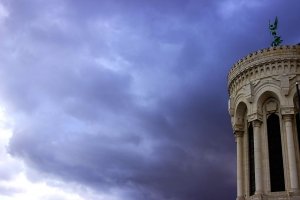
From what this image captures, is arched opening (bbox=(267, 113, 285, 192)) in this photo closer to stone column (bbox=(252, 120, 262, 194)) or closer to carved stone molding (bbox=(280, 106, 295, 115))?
stone column (bbox=(252, 120, 262, 194))

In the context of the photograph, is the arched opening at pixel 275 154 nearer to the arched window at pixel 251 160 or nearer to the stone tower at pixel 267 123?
the stone tower at pixel 267 123

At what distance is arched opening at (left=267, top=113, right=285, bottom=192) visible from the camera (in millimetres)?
32969

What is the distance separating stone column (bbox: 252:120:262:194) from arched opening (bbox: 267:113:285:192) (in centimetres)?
79

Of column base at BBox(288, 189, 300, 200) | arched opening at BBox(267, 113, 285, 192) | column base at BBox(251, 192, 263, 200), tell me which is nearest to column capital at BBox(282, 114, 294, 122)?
arched opening at BBox(267, 113, 285, 192)

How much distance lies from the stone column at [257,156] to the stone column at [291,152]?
7.28 feet

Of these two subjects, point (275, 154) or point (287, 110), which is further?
point (275, 154)

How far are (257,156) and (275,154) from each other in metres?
1.34

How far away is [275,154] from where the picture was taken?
34.0 meters

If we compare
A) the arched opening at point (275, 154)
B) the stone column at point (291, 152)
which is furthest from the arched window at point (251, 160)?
the stone column at point (291, 152)

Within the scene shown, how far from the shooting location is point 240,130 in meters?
37.4

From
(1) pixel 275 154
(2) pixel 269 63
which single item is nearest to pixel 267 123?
(1) pixel 275 154

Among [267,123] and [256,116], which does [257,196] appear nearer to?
[267,123]

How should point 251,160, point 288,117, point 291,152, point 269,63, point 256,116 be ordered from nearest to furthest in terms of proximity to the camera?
point 291,152
point 288,117
point 256,116
point 269,63
point 251,160

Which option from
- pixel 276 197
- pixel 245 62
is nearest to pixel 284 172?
pixel 276 197
